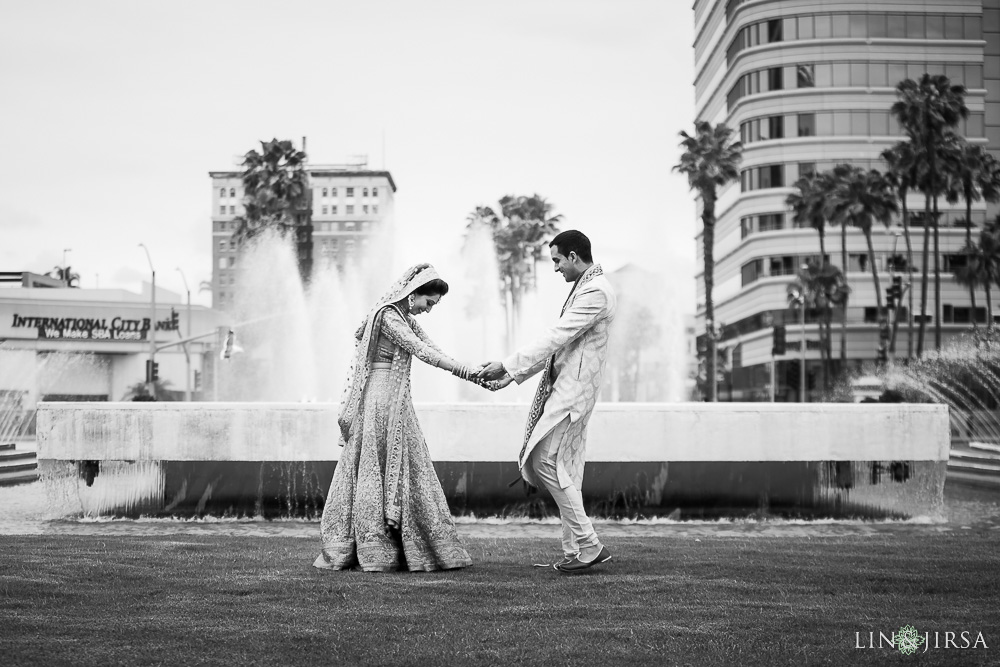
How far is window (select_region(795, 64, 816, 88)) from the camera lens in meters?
75.9

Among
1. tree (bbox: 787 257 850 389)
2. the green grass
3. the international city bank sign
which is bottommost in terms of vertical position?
the green grass

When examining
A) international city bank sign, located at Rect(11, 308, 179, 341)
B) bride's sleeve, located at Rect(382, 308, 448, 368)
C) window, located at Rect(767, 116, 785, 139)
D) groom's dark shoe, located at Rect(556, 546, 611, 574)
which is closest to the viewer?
groom's dark shoe, located at Rect(556, 546, 611, 574)

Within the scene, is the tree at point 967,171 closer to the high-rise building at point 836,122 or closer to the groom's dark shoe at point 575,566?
the high-rise building at point 836,122

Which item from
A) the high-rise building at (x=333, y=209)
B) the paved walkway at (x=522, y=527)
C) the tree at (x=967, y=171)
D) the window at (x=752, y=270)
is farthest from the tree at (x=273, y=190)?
the high-rise building at (x=333, y=209)

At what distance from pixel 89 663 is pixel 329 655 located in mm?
869

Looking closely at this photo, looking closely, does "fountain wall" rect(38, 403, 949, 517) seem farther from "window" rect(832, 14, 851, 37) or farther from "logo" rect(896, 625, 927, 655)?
"window" rect(832, 14, 851, 37)

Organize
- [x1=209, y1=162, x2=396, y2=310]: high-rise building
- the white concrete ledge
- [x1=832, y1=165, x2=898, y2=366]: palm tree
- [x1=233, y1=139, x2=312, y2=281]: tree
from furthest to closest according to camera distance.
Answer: [x1=209, y1=162, x2=396, y2=310]: high-rise building < [x1=832, y1=165, x2=898, y2=366]: palm tree < [x1=233, y1=139, x2=312, y2=281]: tree < the white concrete ledge

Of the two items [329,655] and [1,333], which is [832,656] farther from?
[1,333]

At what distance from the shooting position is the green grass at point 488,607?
429 cm

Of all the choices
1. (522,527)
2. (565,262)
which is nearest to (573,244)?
(565,262)

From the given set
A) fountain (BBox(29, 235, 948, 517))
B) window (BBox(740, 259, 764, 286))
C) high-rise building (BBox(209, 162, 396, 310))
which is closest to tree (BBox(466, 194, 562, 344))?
window (BBox(740, 259, 764, 286))

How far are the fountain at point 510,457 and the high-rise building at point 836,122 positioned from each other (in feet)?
209

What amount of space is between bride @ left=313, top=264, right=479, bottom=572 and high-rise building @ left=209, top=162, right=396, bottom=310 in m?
153

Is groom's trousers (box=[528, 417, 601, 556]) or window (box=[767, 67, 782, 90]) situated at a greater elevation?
window (box=[767, 67, 782, 90])
